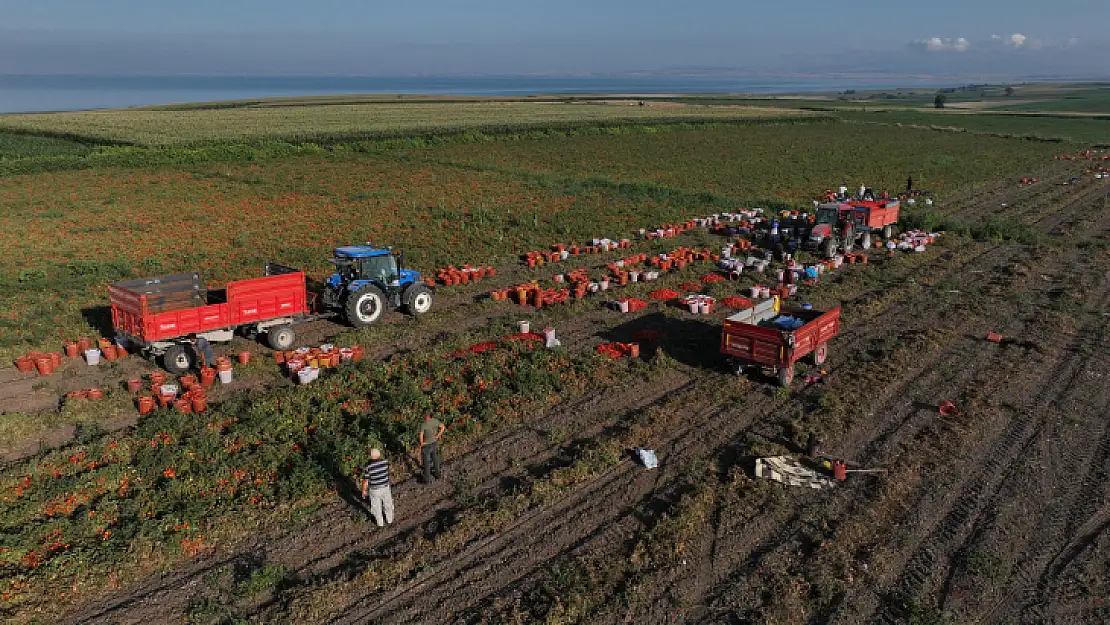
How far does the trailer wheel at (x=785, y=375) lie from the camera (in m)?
15.5

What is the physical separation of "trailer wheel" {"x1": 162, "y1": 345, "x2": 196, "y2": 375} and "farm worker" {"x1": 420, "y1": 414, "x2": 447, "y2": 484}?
783 cm

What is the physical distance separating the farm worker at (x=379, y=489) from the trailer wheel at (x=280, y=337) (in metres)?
8.26

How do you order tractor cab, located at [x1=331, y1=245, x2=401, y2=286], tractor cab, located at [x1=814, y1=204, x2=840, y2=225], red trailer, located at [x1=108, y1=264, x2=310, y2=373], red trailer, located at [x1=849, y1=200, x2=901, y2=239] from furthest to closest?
red trailer, located at [x1=849, y1=200, x2=901, y2=239]
tractor cab, located at [x1=814, y1=204, x2=840, y2=225]
tractor cab, located at [x1=331, y1=245, x2=401, y2=286]
red trailer, located at [x1=108, y1=264, x2=310, y2=373]

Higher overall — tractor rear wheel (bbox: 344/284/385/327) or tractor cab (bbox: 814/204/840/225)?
tractor cab (bbox: 814/204/840/225)

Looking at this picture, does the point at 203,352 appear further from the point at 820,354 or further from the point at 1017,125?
the point at 1017,125

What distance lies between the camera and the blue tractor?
759 inches

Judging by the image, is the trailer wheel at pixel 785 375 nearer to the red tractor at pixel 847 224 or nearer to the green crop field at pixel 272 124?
the red tractor at pixel 847 224

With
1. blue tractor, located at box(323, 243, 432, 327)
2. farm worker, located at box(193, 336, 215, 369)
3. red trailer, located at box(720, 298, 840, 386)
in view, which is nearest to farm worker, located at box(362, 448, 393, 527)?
farm worker, located at box(193, 336, 215, 369)

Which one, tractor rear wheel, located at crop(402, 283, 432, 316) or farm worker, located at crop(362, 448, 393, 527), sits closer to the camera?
farm worker, located at crop(362, 448, 393, 527)

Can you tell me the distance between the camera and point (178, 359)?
646 inches

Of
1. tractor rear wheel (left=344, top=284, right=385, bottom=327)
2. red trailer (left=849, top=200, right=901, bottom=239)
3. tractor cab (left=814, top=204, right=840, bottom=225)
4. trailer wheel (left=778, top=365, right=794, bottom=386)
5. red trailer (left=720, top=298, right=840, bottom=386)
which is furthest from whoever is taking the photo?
red trailer (left=849, top=200, right=901, bottom=239)

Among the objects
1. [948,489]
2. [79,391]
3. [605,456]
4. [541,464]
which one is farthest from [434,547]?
[79,391]

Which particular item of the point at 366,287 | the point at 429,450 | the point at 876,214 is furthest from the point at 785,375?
the point at 876,214

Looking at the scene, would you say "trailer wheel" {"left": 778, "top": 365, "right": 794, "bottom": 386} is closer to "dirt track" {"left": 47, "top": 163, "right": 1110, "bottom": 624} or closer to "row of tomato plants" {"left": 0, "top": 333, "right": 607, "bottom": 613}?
"dirt track" {"left": 47, "top": 163, "right": 1110, "bottom": 624}
